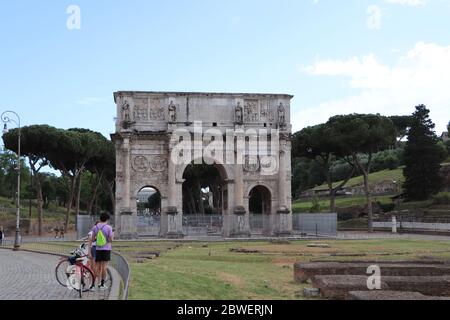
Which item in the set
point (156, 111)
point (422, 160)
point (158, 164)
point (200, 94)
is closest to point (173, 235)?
point (158, 164)

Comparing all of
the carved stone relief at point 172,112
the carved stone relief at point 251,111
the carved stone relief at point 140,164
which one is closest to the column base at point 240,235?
the carved stone relief at point 140,164

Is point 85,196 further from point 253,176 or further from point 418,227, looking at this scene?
point 418,227

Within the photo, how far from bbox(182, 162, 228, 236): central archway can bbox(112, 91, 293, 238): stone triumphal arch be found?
0.86 metres

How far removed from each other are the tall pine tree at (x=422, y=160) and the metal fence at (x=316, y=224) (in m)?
19.2

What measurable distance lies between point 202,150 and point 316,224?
11.2m

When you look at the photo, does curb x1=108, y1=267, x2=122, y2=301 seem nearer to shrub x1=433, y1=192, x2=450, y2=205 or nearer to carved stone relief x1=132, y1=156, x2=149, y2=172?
carved stone relief x1=132, y1=156, x2=149, y2=172

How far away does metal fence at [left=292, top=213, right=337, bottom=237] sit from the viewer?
43.2 metres

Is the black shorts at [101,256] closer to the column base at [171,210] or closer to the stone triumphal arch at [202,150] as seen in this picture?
the stone triumphal arch at [202,150]

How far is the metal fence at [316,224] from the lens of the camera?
43.2 meters

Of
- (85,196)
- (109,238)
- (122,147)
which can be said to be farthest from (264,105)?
(85,196)

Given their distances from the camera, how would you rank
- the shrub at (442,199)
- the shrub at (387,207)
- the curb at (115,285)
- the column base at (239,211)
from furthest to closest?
the shrub at (387,207), the shrub at (442,199), the column base at (239,211), the curb at (115,285)

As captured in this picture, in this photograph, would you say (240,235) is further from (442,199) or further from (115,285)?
(115,285)

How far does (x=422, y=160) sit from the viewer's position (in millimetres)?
59312

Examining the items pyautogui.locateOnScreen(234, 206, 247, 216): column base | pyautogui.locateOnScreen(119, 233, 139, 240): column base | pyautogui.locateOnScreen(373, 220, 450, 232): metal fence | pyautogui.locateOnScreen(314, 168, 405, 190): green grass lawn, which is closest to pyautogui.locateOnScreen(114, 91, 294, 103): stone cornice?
pyautogui.locateOnScreen(234, 206, 247, 216): column base
